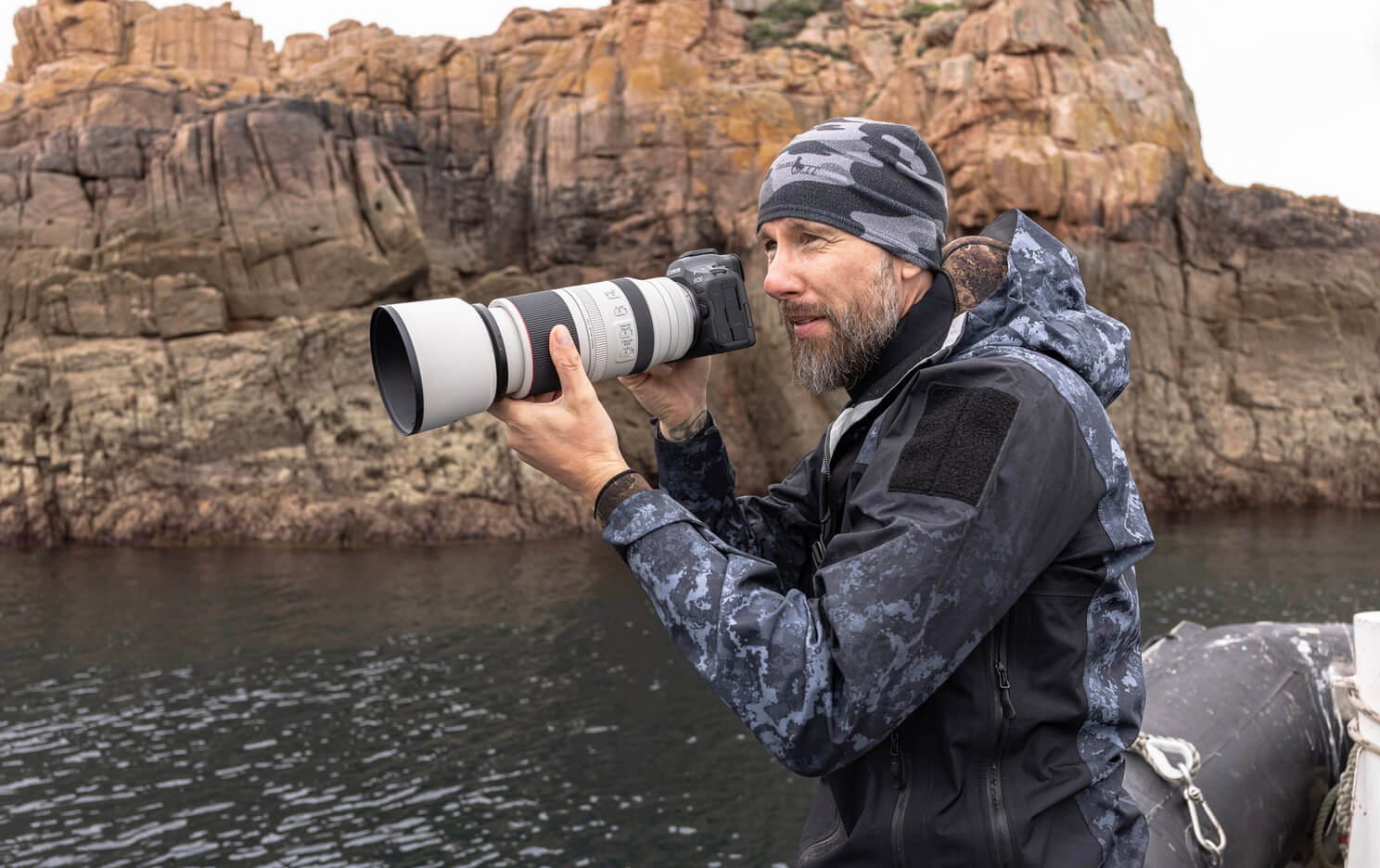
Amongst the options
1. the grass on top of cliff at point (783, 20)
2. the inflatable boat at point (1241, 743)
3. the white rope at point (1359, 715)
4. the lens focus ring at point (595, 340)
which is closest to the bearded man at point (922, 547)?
the lens focus ring at point (595, 340)

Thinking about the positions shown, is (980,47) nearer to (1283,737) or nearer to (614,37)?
(614,37)

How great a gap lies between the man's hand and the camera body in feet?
1.74

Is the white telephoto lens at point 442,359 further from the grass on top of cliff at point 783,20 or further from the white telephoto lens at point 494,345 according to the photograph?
the grass on top of cliff at point 783,20

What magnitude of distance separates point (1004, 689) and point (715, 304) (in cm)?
116

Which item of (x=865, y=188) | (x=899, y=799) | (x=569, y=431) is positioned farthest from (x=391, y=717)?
(x=865, y=188)

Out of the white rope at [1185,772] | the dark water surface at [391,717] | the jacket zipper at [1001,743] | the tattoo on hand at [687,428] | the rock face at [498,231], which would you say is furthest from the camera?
the rock face at [498,231]

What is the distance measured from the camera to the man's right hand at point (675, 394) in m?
2.54

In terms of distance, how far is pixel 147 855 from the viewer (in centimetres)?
916

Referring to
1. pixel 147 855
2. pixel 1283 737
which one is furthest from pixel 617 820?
pixel 1283 737

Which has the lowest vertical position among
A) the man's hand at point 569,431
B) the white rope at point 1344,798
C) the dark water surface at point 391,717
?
the dark water surface at point 391,717

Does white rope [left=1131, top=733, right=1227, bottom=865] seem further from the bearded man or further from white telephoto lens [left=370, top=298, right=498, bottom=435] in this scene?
white telephoto lens [left=370, top=298, right=498, bottom=435]

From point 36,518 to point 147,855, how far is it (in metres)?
20.7

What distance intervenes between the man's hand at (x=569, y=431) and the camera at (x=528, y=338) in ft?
0.23

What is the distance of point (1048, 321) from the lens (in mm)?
1968
